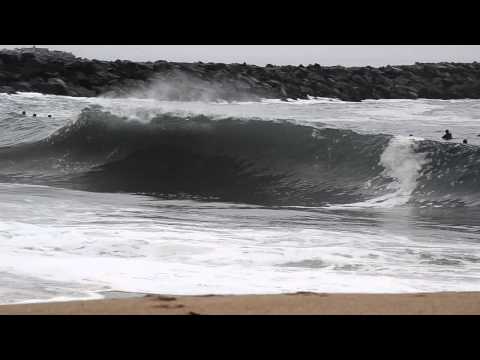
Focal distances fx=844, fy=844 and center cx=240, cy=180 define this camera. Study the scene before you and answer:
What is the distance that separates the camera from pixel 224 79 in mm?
26703

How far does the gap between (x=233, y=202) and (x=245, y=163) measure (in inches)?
136

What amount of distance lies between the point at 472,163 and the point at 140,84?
50.1 ft

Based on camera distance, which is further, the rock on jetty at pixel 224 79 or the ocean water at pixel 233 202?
the rock on jetty at pixel 224 79

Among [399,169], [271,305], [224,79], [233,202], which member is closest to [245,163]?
[399,169]

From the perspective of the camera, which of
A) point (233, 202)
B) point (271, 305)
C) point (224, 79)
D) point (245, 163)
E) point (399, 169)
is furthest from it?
point (224, 79)

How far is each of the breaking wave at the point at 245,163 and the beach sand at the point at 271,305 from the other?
612cm

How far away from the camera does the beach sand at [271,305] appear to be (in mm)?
4633

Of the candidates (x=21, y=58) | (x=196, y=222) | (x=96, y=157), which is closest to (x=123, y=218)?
(x=196, y=222)

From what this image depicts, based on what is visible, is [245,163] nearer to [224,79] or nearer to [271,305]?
[271,305]

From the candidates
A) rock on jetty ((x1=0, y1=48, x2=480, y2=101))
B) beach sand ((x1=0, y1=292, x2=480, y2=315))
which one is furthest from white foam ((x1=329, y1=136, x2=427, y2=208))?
rock on jetty ((x1=0, y1=48, x2=480, y2=101))

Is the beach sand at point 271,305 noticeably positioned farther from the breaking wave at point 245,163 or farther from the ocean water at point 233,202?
the breaking wave at point 245,163

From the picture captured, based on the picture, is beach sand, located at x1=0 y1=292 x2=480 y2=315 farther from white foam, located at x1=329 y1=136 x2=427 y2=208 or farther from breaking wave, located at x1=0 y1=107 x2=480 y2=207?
breaking wave, located at x1=0 y1=107 x2=480 y2=207

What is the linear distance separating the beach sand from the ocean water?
14.1 inches

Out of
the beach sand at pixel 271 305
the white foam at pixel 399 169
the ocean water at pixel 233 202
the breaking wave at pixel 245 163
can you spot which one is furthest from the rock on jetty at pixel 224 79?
the beach sand at pixel 271 305
